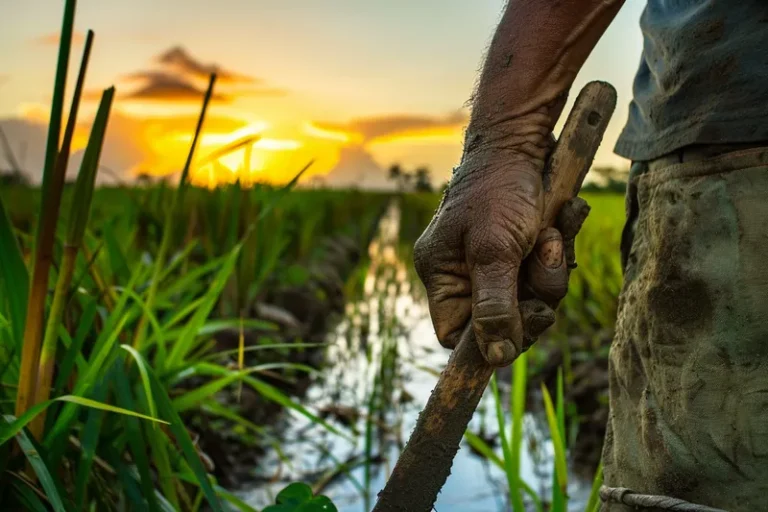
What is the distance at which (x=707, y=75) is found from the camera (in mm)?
1279

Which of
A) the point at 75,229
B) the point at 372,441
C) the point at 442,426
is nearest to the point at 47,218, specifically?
the point at 75,229

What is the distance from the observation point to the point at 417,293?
23.8 feet

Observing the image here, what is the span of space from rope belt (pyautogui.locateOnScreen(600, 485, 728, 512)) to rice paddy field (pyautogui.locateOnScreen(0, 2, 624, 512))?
0.47 m

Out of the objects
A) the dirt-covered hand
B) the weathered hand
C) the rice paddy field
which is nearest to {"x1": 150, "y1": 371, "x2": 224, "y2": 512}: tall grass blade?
the rice paddy field

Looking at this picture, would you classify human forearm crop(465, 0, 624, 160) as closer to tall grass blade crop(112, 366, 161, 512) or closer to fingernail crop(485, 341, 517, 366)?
fingernail crop(485, 341, 517, 366)

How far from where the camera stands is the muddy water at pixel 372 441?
2.90m

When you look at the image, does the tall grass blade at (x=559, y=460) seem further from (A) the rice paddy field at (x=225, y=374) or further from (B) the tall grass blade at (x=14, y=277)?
(B) the tall grass blade at (x=14, y=277)

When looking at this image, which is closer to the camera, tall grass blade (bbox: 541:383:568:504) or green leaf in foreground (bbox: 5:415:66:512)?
green leaf in foreground (bbox: 5:415:66:512)

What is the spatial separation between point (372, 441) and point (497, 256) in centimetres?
223

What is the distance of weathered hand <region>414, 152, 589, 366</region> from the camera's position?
129 centimetres

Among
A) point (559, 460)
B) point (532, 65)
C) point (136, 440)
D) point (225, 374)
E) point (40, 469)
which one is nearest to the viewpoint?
point (532, 65)

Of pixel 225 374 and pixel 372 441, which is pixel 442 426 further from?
pixel 372 441

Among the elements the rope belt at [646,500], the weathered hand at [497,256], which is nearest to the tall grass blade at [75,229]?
the weathered hand at [497,256]

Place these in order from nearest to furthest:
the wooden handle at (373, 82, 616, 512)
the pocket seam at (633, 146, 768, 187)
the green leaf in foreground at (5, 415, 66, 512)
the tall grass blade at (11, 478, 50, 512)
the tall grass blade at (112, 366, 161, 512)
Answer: the pocket seam at (633, 146, 768, 187) → the wooden handle at (373, 82, 616, 512) → the green leaf in foreground at (5, 415, 66, 512) → the tall grass blade at (11, 478, 50, 512) → the tall grass blade at (112, 366, 161, 512)
